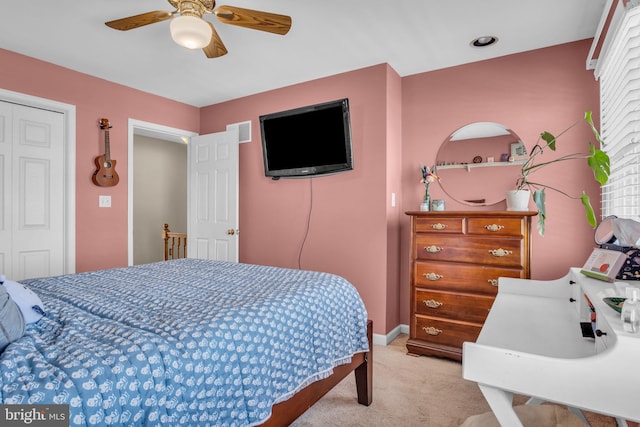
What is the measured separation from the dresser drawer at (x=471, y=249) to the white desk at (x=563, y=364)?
3.01ft

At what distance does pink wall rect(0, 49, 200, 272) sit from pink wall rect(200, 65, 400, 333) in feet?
3.96

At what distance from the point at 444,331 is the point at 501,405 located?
164cm

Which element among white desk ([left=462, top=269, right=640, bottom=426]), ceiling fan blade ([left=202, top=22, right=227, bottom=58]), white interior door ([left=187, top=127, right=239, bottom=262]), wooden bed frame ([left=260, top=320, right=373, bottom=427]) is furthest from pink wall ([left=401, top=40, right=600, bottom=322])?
white interior door ([left=187, top=127, right=239, bottom=262])

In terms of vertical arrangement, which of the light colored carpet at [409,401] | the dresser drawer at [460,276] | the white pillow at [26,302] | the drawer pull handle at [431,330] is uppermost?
the white pillow at [26,302]

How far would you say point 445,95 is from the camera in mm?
3211

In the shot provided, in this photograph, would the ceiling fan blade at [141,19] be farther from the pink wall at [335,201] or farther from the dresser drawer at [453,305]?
the dresser drawer at [453,305]

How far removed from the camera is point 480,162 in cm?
308

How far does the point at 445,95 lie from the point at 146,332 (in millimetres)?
3084

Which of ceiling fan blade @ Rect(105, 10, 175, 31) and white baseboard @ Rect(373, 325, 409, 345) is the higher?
ceiling fan blade @ Rect(105, 10, 175, 31)

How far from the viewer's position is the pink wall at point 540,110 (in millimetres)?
2676

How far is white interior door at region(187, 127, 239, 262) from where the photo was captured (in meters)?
3.98

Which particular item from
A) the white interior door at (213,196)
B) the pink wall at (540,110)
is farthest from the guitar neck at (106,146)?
the pink wall at (540,110)

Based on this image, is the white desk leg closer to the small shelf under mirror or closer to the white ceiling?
the white ceiling

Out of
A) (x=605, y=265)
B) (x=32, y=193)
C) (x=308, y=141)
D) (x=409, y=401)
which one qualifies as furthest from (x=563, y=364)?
(x=32, y=193)
